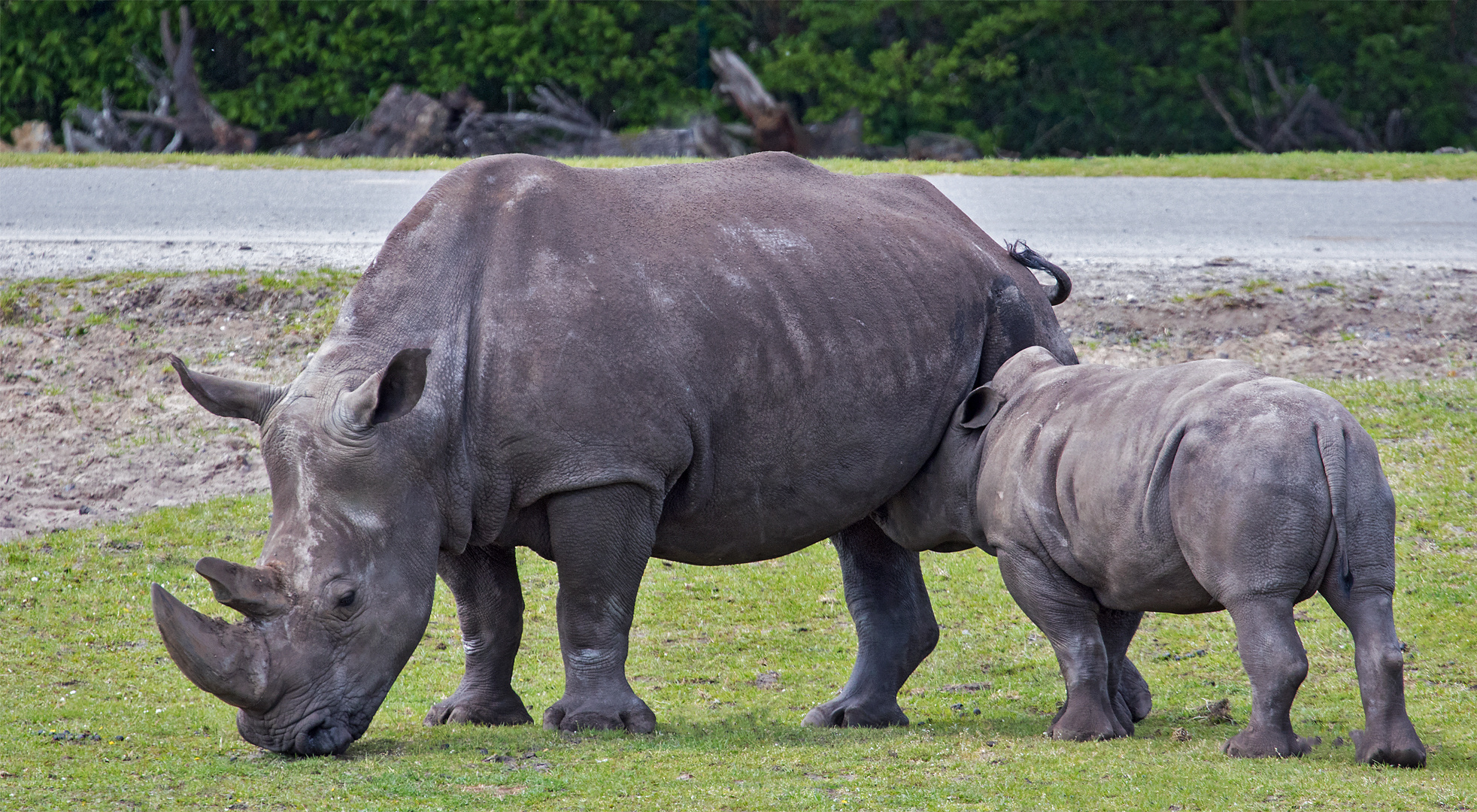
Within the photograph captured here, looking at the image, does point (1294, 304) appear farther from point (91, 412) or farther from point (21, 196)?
point (21, 196)

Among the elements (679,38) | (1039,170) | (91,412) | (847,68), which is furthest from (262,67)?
(91,412)

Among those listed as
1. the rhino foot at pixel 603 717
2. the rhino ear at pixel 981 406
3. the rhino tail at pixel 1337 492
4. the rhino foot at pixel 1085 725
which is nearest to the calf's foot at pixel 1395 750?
the rhino tail at pixel 1337 492

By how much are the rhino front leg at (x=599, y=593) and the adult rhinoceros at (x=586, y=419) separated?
0.01 metres

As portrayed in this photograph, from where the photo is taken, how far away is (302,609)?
6047 mm

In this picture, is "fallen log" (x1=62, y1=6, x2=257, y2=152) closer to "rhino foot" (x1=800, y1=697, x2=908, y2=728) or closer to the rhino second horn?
"rhino foot" (x1=800, y1=697, x2=908, y2=728)

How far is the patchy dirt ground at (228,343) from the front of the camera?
1055 centimetres

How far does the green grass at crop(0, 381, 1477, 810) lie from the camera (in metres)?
5.45

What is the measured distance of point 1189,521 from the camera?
5.93 m

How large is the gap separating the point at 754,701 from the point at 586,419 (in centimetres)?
203

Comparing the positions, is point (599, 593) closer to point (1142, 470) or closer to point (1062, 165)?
point (1142, 470)

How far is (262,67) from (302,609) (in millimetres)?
20997

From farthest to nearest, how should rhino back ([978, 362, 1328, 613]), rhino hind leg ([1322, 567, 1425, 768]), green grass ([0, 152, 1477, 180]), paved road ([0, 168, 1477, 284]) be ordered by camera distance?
green grass ([0, 152, 1477, 180]) → paved road ([0, 168, 1477, 284]) → rhino back ([978, 362, 1328, 613]) → rhino hind leg ([1322, 567, 1425, 768])

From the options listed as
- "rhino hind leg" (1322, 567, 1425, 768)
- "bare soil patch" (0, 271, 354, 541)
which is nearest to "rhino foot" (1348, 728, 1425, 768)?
"rhino hind leg" (1322, 567, 1425, 768)

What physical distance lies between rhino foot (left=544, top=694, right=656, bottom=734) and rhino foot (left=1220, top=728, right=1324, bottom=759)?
2.23m
